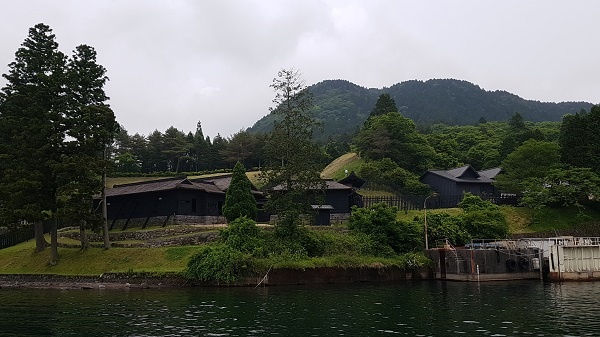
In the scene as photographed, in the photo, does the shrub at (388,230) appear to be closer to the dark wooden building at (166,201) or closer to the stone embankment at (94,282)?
the stone embankment at (94,282)

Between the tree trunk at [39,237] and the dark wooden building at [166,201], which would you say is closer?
the tree trunk at [39,237]

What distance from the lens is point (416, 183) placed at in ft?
247

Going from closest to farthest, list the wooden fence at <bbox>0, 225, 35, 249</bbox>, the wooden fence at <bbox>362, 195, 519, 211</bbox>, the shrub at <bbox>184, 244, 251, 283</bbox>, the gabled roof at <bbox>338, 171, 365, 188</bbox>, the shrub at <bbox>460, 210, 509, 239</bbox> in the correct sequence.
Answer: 1. the shrub at <bbox>184, 244, 251, 283</bbox>
2. the shrub at <bbox>460, 210, 509, 239</bbox>
3. the wooden fence at <bbox>0, 225, 35, 249</bbox>
4. the wooden fence at <bbox>362, 195, 519, 211</bbox>
5. the gabled roof at <bbox>338, 171, 365, 188</bbox>

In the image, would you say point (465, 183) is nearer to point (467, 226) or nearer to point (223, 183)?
point (467, 226)

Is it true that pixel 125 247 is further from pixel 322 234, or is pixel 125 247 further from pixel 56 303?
pixel 322 234

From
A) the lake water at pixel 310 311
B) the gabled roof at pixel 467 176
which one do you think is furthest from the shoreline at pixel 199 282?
the gabled roof at pixel 467 176

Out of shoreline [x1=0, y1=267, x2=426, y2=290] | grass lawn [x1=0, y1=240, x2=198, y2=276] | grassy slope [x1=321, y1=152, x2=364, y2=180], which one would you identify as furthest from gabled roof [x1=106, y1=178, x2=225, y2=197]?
grassy slope [x1=321, y1=152, x2=364, y2=180]

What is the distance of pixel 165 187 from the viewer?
180 feet

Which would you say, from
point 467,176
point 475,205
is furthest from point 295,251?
point 467,176

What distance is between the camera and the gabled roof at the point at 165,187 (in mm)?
54812

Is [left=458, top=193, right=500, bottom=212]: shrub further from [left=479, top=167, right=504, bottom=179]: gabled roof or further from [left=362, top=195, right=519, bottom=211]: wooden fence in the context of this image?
[left=479, top=167, right=504, bottom=179]: gabled roof

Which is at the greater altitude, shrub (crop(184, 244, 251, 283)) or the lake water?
shrub (crop(184, 244, 251, 283))

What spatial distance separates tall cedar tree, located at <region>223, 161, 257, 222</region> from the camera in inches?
1951

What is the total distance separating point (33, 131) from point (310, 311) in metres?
32.0
